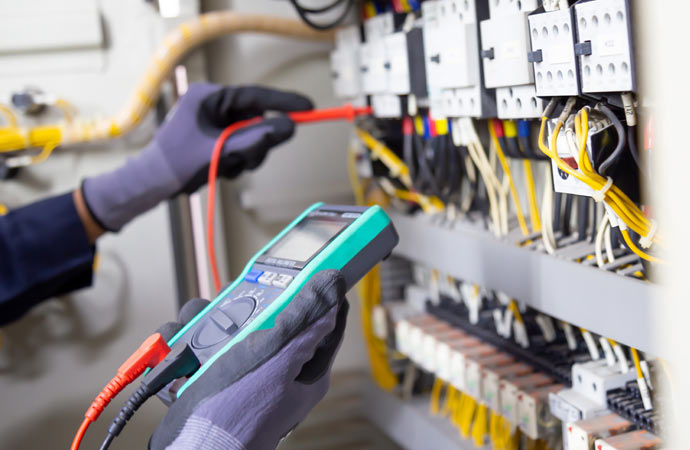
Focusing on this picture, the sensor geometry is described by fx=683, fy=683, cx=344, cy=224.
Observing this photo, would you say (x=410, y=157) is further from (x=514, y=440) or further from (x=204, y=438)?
(x=204, y=438)

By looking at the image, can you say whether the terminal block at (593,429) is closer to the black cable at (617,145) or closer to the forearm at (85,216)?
the black cable at (617,145)

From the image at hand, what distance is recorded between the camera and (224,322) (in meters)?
0.81

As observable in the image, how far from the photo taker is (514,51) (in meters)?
0.89

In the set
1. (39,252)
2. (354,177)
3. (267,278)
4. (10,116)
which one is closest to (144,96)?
(10,116)

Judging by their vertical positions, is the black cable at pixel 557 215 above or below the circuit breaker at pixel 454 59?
below

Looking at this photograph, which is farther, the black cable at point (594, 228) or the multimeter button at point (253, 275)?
the black cable at point (594, 228)

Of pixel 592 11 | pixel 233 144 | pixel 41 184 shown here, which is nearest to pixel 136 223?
pixel 41 184

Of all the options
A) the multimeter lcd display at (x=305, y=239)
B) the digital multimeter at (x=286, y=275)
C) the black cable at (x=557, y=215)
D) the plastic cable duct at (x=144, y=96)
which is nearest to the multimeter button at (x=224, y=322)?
the digital multimeter at (x=286, y=275)

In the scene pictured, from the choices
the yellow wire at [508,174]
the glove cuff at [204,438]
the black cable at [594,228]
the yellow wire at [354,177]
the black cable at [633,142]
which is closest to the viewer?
the glove cuff at [204,438]

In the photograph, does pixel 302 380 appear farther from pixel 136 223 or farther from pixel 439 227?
pixel 136 223

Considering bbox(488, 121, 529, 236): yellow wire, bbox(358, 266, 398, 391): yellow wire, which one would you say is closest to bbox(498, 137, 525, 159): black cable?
bbox(488, 121, 529, 236): yellow wire

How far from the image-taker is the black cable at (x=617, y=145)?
2.46ft

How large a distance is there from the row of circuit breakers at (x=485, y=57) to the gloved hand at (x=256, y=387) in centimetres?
37

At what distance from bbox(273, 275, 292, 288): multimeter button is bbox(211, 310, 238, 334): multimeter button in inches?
2.8
